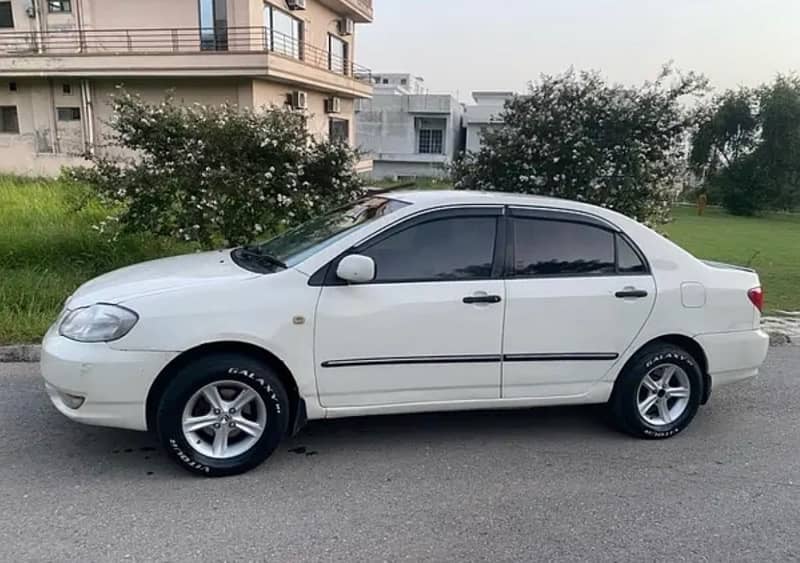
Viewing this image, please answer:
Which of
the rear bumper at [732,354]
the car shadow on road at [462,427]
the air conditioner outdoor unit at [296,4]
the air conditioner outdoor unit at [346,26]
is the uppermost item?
the air conditioner outdoor unit at [346,26]

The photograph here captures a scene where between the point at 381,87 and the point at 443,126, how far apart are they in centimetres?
700

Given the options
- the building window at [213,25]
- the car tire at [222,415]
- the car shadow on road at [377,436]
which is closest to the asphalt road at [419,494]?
the car shadow on road at [377,436]

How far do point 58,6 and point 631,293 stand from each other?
23041mm

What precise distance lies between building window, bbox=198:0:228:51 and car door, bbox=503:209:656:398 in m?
18.8

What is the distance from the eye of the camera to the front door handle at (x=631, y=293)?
385 cm

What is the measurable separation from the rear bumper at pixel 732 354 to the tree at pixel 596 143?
3866 mm

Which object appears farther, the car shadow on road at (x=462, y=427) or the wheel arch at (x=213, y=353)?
the car shadow on road at (x=462, y=427)

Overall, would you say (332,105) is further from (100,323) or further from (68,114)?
(100,323)

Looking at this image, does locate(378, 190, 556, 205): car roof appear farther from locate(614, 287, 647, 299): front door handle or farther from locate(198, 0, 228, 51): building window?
locate(198, 0, 228, 51): building window

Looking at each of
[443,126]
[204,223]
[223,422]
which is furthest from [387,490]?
[443,126]

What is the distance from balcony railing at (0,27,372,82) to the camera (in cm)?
1952

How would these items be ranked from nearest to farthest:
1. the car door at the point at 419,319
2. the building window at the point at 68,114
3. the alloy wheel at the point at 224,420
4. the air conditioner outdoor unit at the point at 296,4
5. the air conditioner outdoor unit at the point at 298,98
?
the alloy wheel at the point at 224,420
the car door at the point at 419,319
the building window at the point at 68,114
the air conditioner outdoor unit at the point at 296,4
the air conditioner outdoor unit at the point at 298,98

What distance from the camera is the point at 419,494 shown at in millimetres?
3240

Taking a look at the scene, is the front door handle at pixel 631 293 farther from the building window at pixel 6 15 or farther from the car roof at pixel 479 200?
the building window at pixel 6 15
